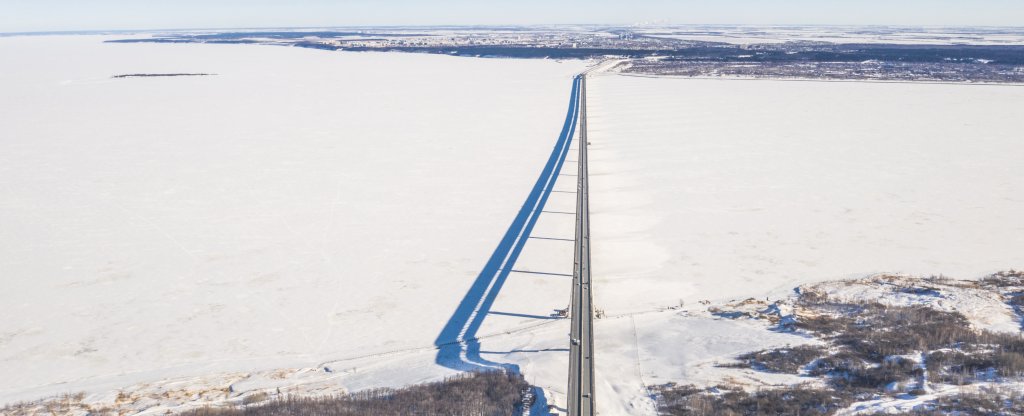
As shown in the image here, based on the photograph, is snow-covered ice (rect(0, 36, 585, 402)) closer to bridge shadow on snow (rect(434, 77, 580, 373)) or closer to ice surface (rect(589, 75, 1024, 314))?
bridge shadow on snow (rect(434, 77, 580, 373))

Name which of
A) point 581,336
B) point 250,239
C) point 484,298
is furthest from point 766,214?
point 250,239

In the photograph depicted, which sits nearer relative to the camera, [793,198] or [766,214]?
[766,214]

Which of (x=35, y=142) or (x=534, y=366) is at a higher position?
(x=35, y=142)

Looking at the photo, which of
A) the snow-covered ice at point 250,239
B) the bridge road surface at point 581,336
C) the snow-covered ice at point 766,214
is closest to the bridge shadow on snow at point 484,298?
the snow-covered ice at point 250,239

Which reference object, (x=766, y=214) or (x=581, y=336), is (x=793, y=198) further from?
(x=581, y=336)

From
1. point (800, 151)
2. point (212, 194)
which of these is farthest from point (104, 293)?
point (800, 151)

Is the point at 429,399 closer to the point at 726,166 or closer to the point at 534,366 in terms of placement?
the point at 534,366

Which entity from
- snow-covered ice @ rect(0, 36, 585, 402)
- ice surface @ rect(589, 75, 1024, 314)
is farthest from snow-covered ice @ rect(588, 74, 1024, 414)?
snow-covered ice @ rect(0, 36, 585, 402)

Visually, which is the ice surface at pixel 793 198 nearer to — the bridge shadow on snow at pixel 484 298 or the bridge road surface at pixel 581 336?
the bridge road surface at pixel 581 336
